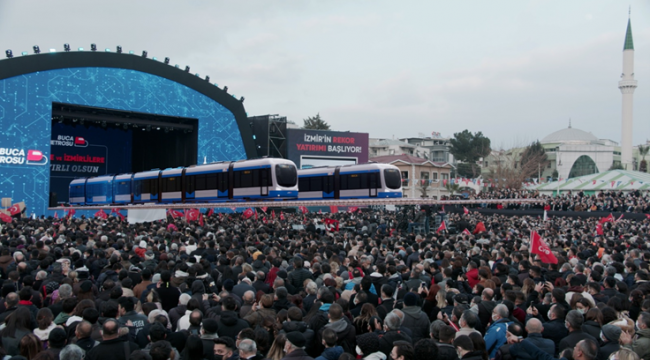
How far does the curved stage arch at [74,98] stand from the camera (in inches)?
1257

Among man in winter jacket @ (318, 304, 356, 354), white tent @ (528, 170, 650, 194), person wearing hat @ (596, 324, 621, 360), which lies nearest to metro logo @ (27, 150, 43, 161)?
man in winter jacket @ (318, 304, 356, 354)

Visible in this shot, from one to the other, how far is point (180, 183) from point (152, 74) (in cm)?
1058

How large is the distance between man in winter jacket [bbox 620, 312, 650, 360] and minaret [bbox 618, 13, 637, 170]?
7143 centimetres

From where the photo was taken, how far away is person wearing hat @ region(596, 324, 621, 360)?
206 inches

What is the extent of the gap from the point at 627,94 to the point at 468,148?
24.6 meters

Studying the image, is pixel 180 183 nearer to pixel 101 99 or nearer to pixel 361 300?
pixel 101 99

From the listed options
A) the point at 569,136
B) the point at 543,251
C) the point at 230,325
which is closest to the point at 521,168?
the point at 569,136

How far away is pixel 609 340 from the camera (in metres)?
5.32

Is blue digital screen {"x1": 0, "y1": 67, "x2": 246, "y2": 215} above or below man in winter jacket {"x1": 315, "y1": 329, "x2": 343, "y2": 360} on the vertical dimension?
above

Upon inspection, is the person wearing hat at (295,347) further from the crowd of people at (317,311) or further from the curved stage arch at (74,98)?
the curved stage arch at (74,98)

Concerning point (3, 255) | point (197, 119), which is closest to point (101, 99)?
point (197, 119)

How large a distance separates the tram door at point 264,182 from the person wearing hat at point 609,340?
72.2ft

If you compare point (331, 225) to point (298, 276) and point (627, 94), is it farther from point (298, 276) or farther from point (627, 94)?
point (627, 94)

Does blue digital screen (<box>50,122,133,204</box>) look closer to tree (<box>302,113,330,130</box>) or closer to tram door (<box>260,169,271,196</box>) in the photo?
tram door (<box>260,169,271,196</box>)
